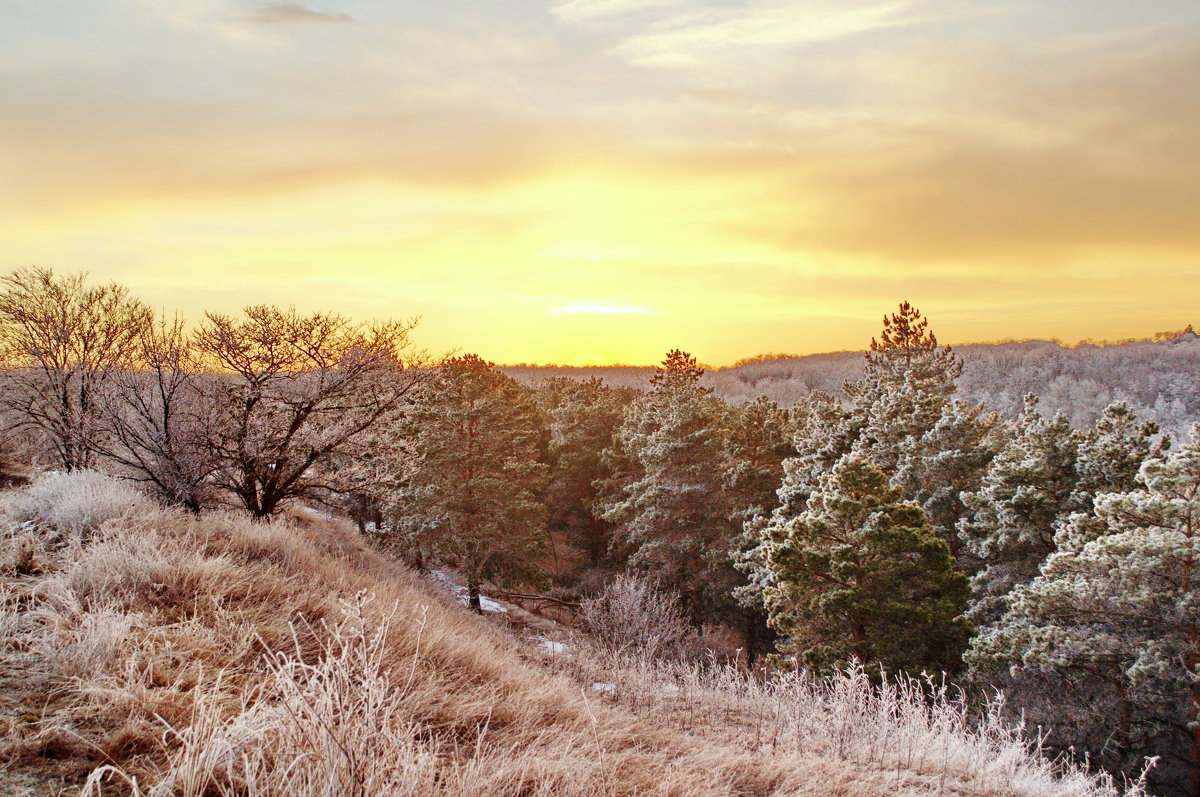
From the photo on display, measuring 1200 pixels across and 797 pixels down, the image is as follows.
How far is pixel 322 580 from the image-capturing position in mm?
8094

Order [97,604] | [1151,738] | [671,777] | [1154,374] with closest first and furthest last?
1. [671,777]
2. [97,604]
3. [1151,738]
4. [1154,374]

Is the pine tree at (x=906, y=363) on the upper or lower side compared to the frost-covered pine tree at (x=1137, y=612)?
upper

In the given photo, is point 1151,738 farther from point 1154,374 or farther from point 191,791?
point 1154,374

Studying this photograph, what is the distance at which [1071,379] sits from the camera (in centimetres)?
8656

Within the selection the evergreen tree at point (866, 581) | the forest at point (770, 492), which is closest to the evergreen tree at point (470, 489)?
the forest at point (770, 492)

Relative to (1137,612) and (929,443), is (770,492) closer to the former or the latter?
(929,443)

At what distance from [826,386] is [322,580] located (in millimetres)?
120454

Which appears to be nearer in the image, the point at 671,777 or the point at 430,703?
the point at 671,777

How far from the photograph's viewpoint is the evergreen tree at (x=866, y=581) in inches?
614

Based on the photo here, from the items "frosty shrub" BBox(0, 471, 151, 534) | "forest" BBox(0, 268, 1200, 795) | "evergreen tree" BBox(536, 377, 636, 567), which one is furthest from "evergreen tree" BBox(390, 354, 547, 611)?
"frosty shrub" BBox(0, 471, 151, 534)

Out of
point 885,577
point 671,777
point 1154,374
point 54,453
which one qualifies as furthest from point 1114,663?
point 1154,374

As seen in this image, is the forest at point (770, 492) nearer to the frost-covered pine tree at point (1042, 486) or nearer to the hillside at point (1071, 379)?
the frost-covered pine tree at point (1042, 486)

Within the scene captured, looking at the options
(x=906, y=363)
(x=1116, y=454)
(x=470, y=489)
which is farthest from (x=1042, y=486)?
(x=470, y=489)

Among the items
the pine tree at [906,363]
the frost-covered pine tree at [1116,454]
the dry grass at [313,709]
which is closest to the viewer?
the dry grass at [313,709]
